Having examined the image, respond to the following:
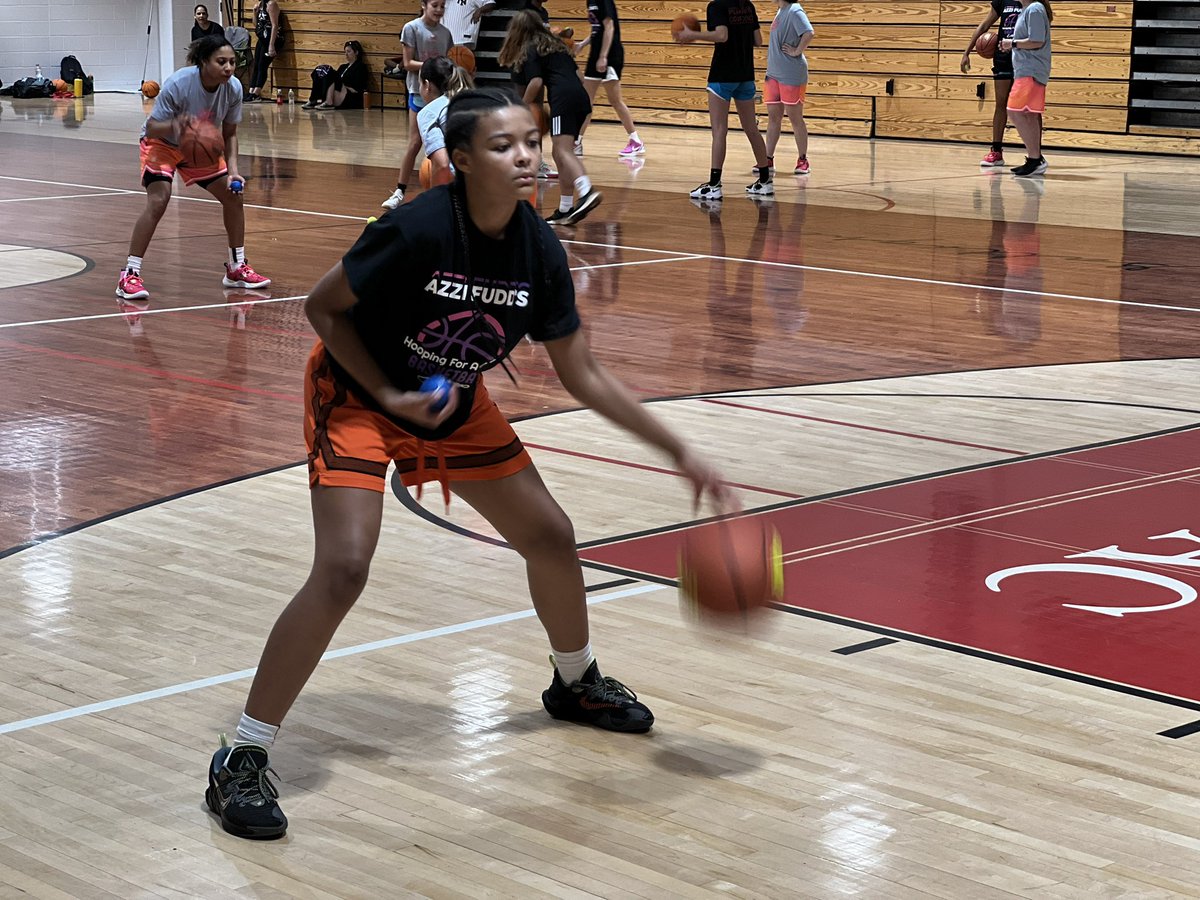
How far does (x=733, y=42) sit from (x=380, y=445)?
1225 cm

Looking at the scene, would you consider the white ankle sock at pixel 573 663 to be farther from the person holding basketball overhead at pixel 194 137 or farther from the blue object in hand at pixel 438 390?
the person holding basketball overhead at pixel 194 137

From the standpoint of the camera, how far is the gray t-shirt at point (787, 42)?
16.6 meters

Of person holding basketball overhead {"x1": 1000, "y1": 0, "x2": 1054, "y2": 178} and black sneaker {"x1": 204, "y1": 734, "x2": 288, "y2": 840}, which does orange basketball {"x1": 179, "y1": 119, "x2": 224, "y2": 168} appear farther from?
person holding basketball overhead {"x1": 1000, "y1": 0, "x2": 1054, "y2": 178}

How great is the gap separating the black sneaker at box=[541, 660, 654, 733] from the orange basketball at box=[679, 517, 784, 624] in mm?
393

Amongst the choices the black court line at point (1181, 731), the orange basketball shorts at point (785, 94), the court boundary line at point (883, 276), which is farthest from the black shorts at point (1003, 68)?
the black court line at point (1181, 731)

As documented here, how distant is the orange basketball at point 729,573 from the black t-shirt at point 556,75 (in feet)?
33.4

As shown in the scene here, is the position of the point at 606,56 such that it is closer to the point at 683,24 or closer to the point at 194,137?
the point at 683,24

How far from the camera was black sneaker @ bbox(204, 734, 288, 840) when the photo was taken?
3.32 metres

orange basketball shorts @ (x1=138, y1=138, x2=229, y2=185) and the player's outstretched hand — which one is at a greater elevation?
orange basketball shorts @ (x1=138, y1=138, x2=229, y2=185)

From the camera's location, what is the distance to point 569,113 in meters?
13.4

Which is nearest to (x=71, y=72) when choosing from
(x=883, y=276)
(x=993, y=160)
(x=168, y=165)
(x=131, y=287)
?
(x=993, y=160)

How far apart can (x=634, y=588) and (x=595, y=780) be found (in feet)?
4.51

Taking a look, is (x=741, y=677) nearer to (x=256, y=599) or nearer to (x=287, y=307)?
(x=256, y=599)

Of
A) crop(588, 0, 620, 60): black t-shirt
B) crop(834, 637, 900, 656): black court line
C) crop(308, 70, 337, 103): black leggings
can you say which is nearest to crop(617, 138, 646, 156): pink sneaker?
crop(588, 0, 620, 60): black t-shirt
